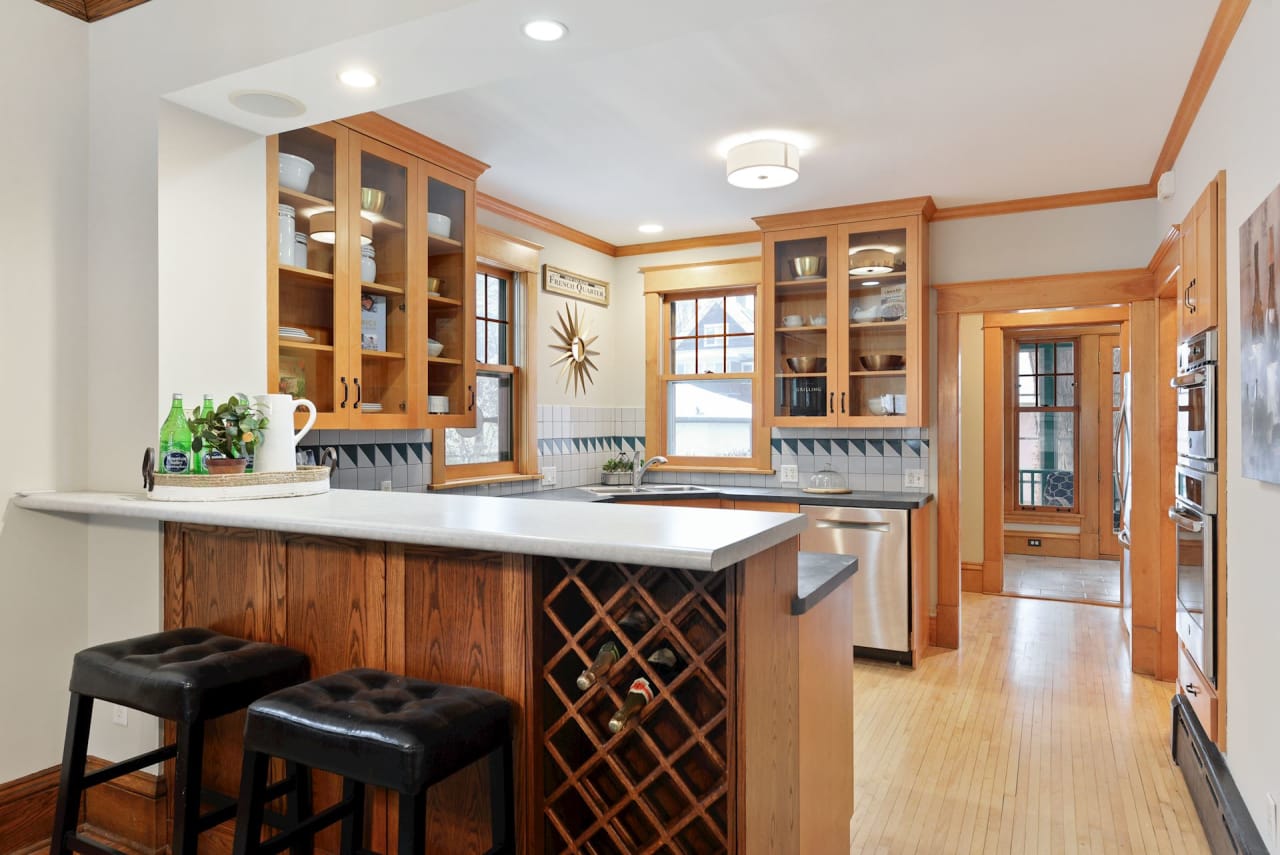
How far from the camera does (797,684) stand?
1.87 m

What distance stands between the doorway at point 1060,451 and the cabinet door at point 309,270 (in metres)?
5.53

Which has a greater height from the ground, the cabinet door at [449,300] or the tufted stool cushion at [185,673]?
the cabinet door at [449,300]

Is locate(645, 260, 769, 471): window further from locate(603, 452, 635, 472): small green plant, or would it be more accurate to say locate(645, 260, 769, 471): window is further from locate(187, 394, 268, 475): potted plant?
locate(187, 394, 268, 475): potted plant

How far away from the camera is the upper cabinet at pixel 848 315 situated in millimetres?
4402

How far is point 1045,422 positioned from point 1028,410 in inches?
6.9

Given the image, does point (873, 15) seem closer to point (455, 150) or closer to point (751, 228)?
point (455, 150)

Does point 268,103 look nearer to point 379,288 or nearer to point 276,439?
point 379,288

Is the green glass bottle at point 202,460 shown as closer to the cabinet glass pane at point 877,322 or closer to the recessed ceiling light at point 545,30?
the recessed ceiling light at point 545,30

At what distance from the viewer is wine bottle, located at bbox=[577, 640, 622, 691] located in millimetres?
1651

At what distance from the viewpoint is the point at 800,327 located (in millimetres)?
4695

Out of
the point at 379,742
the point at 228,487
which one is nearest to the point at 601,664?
the point at 379,742

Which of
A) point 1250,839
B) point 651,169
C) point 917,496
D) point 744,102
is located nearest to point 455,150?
point 651,169

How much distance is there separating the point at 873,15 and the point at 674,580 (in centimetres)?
181

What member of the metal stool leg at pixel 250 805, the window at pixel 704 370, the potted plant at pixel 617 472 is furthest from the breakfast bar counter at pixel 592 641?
the window at pixel 704 370
